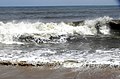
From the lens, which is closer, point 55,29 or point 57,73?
point 57,73

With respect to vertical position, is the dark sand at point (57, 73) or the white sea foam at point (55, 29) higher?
the dark sand at point (57, 73)

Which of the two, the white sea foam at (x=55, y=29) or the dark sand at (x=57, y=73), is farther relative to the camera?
the white sea foam at (x=55, y=29)

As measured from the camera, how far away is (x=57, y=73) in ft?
19.3

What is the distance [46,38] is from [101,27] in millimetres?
4735

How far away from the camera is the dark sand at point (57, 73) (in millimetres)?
5578

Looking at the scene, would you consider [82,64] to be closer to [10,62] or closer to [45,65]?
[45,65]

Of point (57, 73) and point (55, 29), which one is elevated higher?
point (57, 73)

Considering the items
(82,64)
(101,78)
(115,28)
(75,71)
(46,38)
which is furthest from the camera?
(115,28)

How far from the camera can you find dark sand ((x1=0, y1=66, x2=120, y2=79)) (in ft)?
18.3

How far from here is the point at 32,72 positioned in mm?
6066

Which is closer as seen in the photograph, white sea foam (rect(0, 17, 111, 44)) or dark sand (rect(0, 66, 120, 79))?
dark sand (rect(0, 66, 120, 79))

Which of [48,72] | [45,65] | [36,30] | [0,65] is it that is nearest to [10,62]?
[0,65]

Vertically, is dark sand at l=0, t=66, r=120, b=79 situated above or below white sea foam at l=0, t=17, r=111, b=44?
above

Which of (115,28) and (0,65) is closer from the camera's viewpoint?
(0,65)
